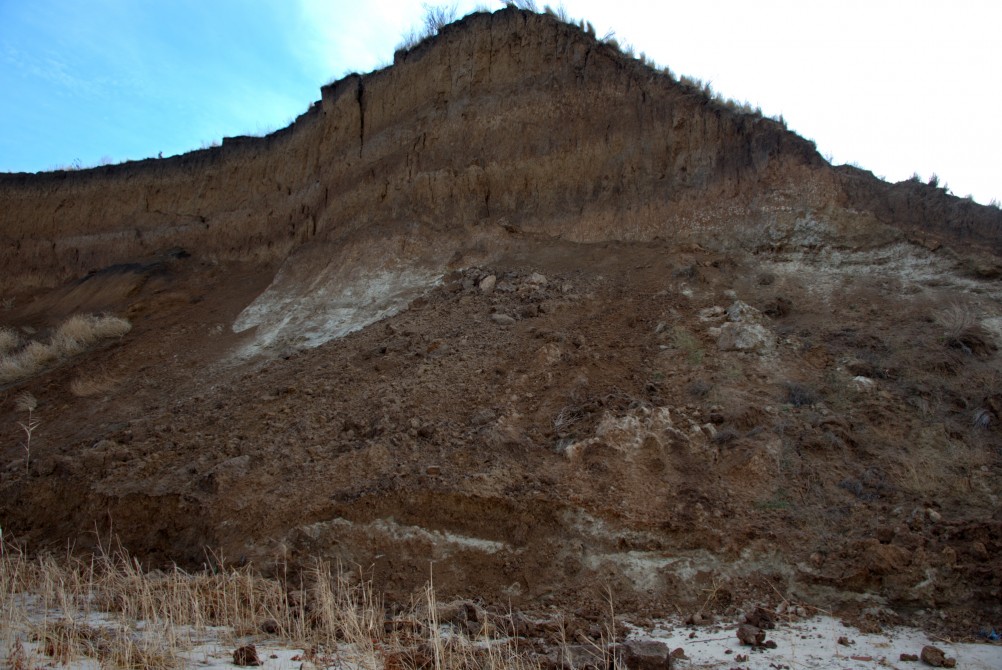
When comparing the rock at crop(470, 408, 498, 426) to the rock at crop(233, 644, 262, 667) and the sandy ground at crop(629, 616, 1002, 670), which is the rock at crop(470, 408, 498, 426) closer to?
the sandy ground at crop(629, 616, 1002, 670)

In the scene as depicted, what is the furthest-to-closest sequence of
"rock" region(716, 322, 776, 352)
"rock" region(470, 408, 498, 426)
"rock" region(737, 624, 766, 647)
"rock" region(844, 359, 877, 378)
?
1. "rock" region(716, 322, 776, 352)
2. "rock" region(844, 359, 877, 378)
3. "rock" region(470, 408, 498, 426)
4. "rock" region(737, 624, 766, 647)

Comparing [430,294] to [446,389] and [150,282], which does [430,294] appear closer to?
[446,389]

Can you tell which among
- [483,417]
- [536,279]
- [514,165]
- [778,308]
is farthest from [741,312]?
[514,165]

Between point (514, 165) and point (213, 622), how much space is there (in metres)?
8.21

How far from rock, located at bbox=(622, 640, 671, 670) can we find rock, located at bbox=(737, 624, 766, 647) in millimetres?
563

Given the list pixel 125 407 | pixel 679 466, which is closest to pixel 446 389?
pixel 679 466

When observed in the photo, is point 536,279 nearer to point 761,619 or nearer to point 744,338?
point 744,338

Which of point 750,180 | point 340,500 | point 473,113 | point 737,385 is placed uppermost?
point 473,113

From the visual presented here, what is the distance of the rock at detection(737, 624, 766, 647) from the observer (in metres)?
4.19

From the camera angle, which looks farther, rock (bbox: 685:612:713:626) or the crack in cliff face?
the crack in cliff face

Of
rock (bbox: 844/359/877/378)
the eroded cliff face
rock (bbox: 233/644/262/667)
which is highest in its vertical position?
the eroded cliff face

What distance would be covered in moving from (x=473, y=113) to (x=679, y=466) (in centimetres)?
791

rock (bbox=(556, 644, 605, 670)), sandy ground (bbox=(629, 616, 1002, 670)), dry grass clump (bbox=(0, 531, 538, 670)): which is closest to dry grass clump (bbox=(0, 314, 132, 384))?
dry grass clump (bbox=(0, 531, 538, 670))

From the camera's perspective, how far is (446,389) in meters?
7.48
